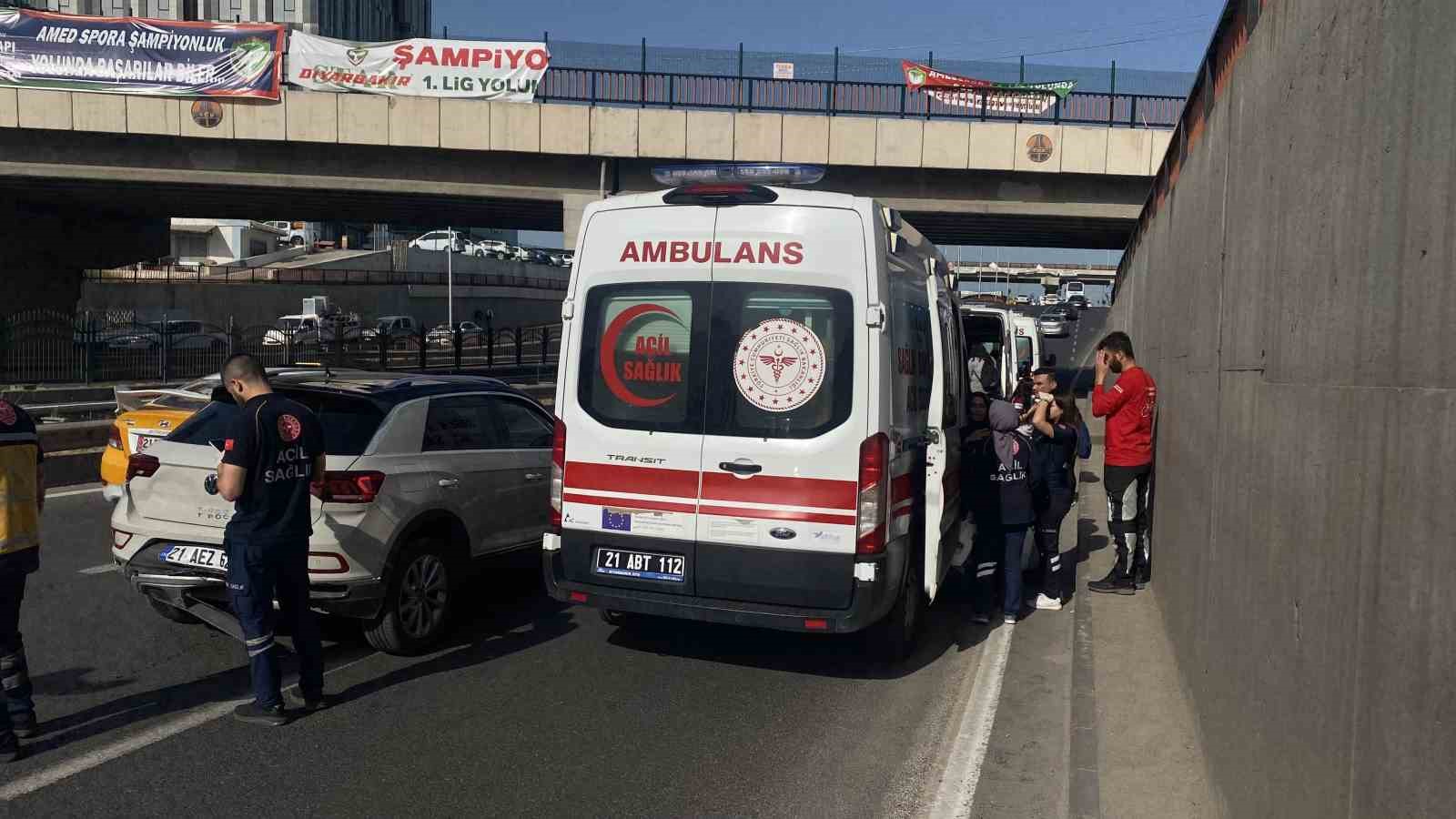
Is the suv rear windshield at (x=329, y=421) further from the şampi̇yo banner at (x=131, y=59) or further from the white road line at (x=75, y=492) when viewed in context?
the şampi̇yo banner at (x=131, y=59)

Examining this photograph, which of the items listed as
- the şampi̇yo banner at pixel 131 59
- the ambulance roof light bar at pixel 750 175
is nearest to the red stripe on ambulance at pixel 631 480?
the ambulance roof light bar at pixel 750 175

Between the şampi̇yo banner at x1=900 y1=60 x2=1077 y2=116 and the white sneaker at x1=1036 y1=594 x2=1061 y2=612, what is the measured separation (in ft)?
63.1

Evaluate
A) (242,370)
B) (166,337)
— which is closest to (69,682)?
(242,370)

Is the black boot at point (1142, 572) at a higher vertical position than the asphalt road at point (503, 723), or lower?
higher

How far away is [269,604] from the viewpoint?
5641 millimetres

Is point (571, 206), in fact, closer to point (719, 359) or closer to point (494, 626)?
point (494, 626)

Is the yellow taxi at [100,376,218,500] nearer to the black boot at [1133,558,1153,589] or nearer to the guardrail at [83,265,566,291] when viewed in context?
the black boot at [1133,558,1153,589]

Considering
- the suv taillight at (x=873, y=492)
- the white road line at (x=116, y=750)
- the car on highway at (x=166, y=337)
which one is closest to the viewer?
the white road line at (x=116, y=750)

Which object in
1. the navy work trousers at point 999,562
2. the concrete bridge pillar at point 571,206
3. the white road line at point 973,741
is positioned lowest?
the white road line at point 973,741

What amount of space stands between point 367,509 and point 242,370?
1290 mm

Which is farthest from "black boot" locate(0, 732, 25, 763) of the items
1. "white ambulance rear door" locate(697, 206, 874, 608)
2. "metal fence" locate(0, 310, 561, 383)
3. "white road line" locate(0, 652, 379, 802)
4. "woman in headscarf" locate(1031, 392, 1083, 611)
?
"metal fence" locate(0, 310, 561, 383)

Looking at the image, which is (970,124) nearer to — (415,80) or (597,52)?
(597,52)

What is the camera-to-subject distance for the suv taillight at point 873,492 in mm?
6188

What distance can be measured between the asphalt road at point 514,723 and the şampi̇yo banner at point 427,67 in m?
19.4
